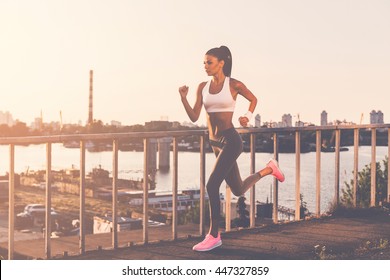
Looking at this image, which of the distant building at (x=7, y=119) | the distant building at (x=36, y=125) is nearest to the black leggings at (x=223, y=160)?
the distant building at (x=36, y=125)

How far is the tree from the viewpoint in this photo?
7.59 m

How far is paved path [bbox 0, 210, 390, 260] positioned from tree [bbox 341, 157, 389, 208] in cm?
94

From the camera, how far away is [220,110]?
4.86 metres

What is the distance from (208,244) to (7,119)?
2444mm

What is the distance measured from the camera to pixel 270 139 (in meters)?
6.32

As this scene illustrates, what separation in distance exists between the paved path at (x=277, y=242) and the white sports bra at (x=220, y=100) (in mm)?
1189

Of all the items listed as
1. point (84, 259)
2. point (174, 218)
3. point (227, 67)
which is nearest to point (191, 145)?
point (174, 218)

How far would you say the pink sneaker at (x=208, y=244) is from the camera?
5152mm

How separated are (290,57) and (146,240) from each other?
2.21 m

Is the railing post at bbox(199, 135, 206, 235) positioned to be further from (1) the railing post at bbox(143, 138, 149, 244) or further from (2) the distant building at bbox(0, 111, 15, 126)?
(2) the distant building at bbox(0, 111, 15, 126)

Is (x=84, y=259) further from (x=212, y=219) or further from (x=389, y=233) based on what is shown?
(x=389, y=233)

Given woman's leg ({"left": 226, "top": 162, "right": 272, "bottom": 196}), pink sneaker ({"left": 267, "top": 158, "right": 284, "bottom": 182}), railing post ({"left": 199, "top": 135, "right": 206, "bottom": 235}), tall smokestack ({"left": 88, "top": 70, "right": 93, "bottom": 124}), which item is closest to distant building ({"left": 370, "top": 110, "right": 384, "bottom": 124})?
pink sneaker ({"left": 267, "top": 158, "right": 284, "bottom": 182})

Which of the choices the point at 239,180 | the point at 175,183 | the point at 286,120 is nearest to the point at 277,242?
the point at 239,180

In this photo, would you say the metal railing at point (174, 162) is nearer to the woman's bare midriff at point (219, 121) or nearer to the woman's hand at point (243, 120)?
the woman's bare midriff at point (219, 121)
